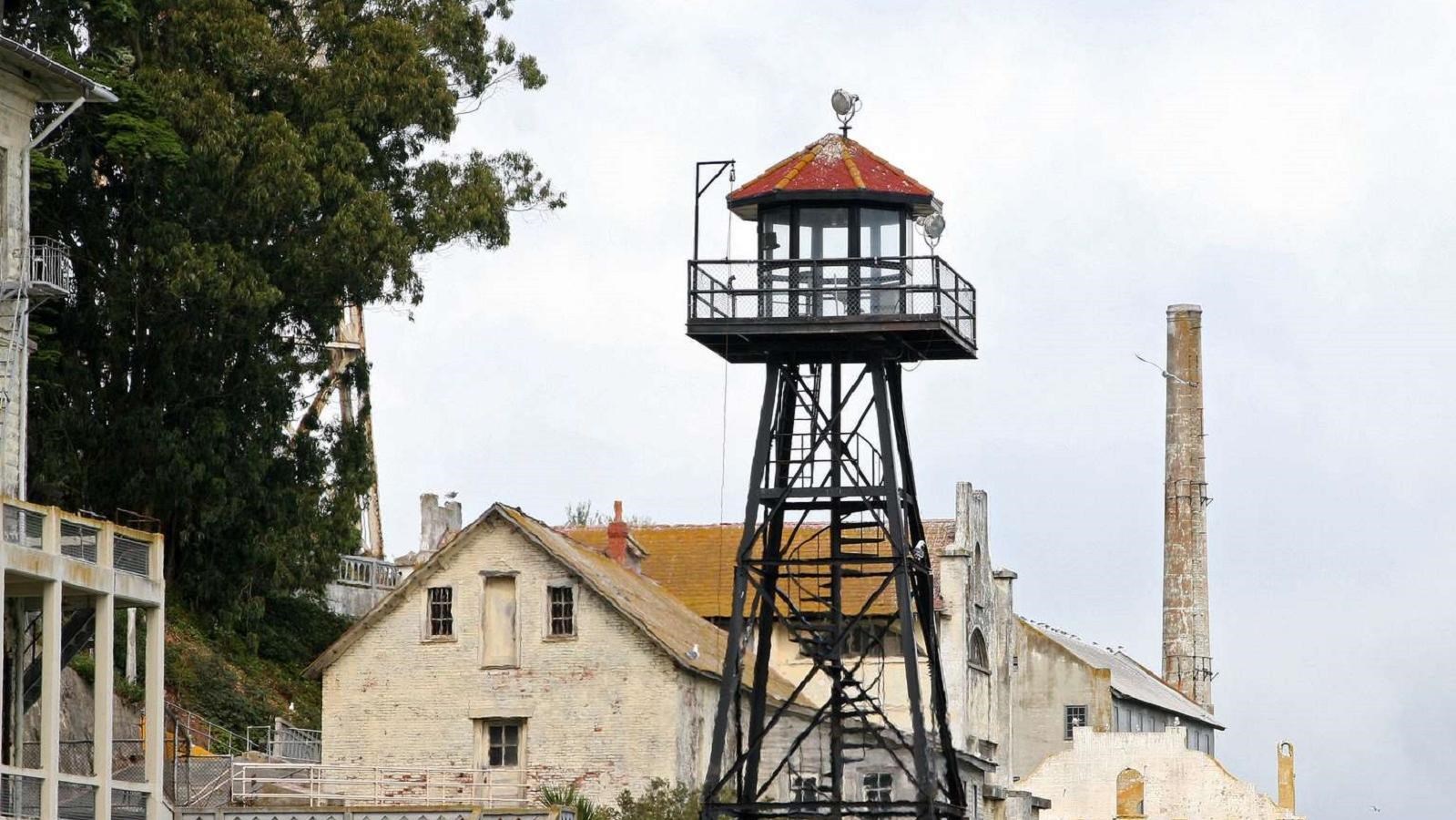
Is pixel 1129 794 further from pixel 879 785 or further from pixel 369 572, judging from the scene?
pixel 879 785

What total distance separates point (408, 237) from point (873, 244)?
37.2 feet

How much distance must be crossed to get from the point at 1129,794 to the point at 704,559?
53.3 feet

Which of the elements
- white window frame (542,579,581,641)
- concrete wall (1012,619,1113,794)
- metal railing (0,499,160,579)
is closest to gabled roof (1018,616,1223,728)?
concrete wall (1012,619,1113,794)

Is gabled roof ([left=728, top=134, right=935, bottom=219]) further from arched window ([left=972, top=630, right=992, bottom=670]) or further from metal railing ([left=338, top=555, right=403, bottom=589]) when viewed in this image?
metal railing ([left=338, top=555, right=403, bottom=589])

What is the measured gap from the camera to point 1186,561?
319 feet

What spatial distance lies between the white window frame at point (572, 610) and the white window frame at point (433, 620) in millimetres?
1668

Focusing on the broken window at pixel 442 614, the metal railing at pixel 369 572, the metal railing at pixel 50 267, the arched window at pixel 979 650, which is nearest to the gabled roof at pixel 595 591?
the broken window at pixel 442 614

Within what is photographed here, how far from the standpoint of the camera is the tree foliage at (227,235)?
5212cm

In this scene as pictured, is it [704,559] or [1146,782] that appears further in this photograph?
[1146,782]

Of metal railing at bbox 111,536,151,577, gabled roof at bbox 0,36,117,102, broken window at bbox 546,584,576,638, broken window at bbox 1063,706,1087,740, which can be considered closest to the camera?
metal railing at bbox 111,536,151,577

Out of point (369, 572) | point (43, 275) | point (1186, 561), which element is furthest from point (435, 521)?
point (1186, 561)

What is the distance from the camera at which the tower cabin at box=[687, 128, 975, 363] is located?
1794 inches

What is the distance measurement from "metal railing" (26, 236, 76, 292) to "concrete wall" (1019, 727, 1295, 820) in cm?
3495

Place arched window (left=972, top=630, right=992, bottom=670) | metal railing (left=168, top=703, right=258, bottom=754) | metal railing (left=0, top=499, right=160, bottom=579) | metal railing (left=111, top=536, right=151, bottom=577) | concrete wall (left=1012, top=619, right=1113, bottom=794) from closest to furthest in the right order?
metal railing (left=0, top=499, right=160, bottom=579), metal railing (left=111, top=536, right=151, bottom=577), metal railing (left=168, top=703, right=258, bottom=754), arched window (left=972, top=630, right=992, bottom=670), concrete wall (left=1012, top=619, right=1113, bottom=794)
